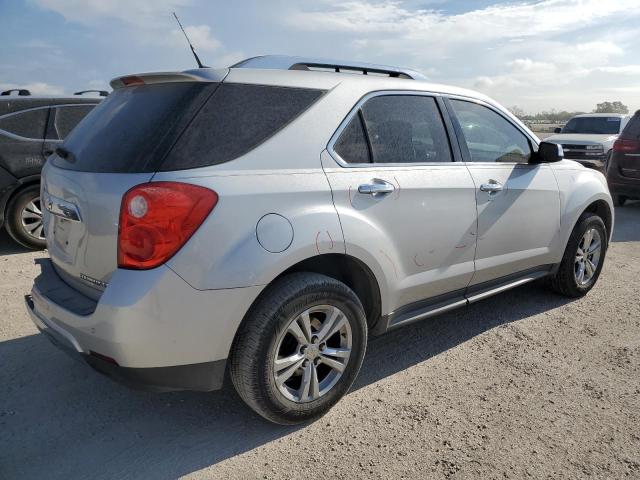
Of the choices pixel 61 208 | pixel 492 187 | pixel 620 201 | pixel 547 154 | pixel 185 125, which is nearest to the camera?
pixel 185 125

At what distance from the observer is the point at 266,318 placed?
2385 mm

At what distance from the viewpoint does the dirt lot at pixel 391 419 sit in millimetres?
2413

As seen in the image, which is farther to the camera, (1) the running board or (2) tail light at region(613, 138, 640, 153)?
(2) tail light at region(613, 138, 640, 153)

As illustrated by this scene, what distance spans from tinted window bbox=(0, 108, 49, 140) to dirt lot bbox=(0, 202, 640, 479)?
8.76 ft

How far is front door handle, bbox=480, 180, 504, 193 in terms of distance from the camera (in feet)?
11.2

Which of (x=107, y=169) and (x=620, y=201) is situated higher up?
(x=107, y=169)

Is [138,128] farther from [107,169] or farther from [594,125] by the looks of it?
[594,125]

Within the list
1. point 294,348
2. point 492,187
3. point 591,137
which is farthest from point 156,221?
point 591,137

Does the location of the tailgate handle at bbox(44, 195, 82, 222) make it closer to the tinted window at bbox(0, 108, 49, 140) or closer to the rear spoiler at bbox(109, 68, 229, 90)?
the rear spoiler at bbox(109, 68, 229, 90)

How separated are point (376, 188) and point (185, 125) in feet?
3.34

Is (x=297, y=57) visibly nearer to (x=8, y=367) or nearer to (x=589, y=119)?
(x=8, y=367)

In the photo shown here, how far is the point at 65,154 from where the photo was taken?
2789 millimetres

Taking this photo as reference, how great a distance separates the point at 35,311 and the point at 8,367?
2.64 feet

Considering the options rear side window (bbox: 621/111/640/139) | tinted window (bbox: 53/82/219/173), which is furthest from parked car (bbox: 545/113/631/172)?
tinted window (bbox: 53/82/219/173)
